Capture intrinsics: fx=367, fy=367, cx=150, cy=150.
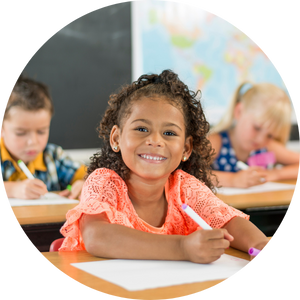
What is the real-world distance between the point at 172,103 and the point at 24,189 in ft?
1.59

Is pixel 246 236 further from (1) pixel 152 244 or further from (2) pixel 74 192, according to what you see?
(2) pixel 74 192

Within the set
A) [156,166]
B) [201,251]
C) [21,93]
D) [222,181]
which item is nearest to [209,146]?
[222,181]

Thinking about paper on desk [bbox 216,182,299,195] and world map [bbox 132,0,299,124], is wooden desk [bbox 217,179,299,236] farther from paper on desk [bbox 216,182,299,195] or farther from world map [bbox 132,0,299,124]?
world map [bbox 132,0,299,124]

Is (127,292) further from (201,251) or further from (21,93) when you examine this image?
(21,93)

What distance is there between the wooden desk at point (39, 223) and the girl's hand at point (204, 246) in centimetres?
41

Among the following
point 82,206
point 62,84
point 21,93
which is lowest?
point 82,206

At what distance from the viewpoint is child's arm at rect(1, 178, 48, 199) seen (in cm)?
90

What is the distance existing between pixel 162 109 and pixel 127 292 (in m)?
0.39

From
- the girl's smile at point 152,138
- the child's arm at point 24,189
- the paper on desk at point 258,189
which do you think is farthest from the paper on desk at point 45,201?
the paper on desk at point 258,189

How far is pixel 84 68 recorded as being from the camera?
124cm

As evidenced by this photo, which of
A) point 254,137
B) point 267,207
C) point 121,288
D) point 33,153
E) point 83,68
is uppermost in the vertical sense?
point 83,68

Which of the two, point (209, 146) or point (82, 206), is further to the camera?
point (209, 146)

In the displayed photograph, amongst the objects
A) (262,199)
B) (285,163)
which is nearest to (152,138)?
(262,199)

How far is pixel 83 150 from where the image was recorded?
105 centimetres
